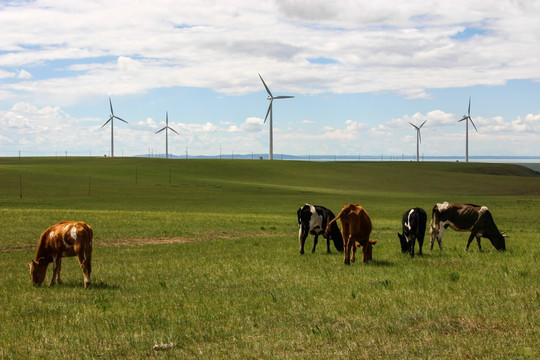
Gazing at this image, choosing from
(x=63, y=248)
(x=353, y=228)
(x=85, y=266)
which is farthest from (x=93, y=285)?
(x=353, y=228)

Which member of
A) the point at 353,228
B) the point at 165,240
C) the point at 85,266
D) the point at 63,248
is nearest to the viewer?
the point at 85,266

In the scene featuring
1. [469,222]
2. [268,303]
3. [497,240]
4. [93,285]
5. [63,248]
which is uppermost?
[469,222]

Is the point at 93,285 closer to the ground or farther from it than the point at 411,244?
closer to the ground

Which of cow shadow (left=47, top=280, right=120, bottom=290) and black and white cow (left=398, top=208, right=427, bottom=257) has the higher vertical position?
black and white cow (left=398, top=208, right=427, bottom=257)

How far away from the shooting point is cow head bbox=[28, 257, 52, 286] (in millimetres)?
14719

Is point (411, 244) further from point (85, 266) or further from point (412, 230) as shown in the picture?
point (85, 266)

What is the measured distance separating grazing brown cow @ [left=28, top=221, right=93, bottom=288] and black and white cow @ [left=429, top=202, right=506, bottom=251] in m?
12.3

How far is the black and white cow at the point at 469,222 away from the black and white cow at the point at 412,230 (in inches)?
44.4

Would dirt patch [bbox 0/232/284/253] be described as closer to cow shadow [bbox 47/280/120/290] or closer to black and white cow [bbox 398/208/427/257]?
cow shadow [bbox 47/280/120/290]

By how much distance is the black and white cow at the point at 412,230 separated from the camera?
759 inches

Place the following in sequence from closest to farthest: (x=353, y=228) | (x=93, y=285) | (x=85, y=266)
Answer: (x=85, y=266)
(x=93, y=285)
(x=353, y=228)

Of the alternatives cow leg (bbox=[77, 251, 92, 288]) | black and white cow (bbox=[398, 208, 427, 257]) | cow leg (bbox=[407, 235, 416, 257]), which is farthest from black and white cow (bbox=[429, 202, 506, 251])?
cow leg (bbox=[77, 251, 92, 288])

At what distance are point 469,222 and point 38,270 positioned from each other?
14891mm

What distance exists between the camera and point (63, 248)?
579 inches
